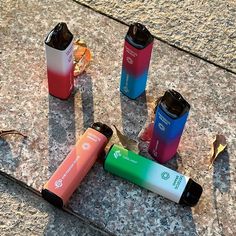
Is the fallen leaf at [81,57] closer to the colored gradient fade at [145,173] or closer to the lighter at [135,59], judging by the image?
the lighter at [135,59]

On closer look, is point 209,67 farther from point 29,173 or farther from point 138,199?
point 29,173

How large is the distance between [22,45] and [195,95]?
77 cm

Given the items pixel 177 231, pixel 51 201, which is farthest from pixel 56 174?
pixel 177 231

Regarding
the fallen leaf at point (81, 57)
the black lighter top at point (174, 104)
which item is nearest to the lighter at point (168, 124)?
the black lighter top at point (174, 104)

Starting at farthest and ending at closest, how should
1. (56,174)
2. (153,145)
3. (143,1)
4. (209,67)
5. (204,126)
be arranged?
(143,1) < (209,67) < (204,126) < (153,145) < (56,174)

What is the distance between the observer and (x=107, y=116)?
2168mm

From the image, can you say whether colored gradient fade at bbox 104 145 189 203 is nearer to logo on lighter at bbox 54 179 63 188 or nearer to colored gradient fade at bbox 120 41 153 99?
logo on lighter at bbox 54 179 63 188

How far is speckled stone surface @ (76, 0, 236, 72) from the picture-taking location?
2.46 meters

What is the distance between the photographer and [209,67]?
238 centimetres

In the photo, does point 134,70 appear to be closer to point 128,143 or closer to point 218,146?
point 128,143

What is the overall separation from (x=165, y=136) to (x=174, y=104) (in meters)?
0.14

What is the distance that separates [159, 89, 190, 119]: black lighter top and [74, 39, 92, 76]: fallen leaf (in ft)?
1.85

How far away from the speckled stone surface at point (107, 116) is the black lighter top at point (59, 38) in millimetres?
295

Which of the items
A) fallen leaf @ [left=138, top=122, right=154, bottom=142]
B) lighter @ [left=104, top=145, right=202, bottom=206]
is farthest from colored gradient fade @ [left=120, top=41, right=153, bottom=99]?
lighter @ [left=104, top=145, right=202, bottom=206]
